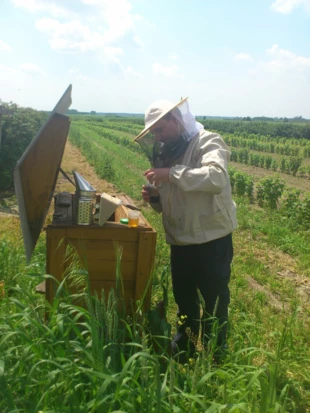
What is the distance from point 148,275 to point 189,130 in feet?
3.65

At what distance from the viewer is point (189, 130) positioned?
2949 mm

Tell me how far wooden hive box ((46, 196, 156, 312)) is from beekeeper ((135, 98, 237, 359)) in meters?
0.34

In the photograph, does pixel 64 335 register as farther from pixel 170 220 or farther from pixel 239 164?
pixel 239 164

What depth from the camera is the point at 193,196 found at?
2.87 m

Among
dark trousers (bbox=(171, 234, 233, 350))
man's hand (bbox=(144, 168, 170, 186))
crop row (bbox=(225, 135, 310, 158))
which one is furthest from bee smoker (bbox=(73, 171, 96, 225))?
crop row (bbox=(225, 135, 310, 158))

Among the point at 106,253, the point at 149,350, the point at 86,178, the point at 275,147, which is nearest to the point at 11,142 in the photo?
the point at 86,178

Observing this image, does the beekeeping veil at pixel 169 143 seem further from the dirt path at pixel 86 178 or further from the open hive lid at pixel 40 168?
the dirt path at pixel 86 178

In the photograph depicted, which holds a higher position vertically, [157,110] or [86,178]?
[157,110]

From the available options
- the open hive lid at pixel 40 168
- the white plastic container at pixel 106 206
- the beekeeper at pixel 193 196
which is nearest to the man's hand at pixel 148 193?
the beekeeper at pixel 193 196

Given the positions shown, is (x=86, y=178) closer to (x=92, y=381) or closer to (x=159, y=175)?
(x=159, y=175)

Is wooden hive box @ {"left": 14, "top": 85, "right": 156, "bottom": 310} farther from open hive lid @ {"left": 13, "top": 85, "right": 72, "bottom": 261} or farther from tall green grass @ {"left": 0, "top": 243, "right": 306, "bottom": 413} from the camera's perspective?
tall green grass @ {"left": 0, "top": 243, "right": 306, "bottom": 413}

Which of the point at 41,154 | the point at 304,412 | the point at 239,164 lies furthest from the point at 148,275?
the point at 239,164

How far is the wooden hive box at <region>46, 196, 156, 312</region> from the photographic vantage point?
260cm

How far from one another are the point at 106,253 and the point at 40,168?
71cm
